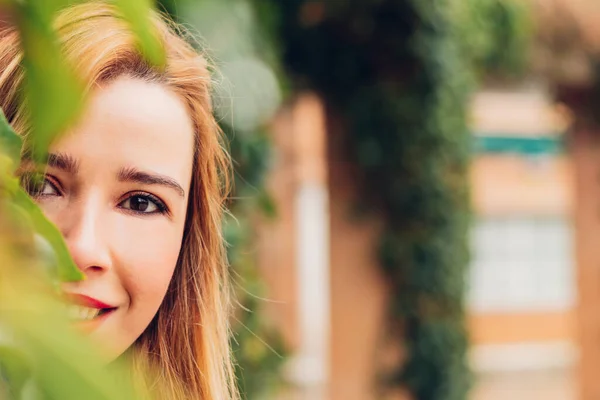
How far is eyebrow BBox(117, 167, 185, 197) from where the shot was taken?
0.60 metres

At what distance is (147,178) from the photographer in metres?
0.62

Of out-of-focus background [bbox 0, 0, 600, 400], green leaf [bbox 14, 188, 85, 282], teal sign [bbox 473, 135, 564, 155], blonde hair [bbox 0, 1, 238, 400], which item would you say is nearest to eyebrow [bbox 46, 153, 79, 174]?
blonde hair [bbox 0, 1, 238, 400]

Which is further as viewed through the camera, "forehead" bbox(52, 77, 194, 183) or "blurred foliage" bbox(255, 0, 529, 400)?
"blurred foliage" bbox(255, 0, 529, 400)

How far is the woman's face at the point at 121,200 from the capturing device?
1.81 ft

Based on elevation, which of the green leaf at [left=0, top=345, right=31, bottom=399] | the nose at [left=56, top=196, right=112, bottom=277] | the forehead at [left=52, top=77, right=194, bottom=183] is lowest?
the green leaf at [left=0, top=345, right=31, bottom=399]

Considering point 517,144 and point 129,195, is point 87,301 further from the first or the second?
point 517,144

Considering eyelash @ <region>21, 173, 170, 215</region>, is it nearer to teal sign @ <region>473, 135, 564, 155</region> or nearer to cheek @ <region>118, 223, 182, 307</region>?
cheek @ <region>118, 223, 182, 307</region>

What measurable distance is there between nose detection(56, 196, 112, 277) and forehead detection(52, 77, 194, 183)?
0.11 ft

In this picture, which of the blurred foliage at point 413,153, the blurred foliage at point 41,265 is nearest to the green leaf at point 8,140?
the blurred foliage at point 41,265

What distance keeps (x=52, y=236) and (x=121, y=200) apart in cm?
28

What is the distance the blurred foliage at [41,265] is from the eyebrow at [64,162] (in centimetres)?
18

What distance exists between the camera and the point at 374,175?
3617 mm

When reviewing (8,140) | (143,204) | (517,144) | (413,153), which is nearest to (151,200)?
(143,204)

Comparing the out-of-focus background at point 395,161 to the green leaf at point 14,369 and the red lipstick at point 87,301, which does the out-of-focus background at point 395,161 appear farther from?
the green leaf at point 14,369
